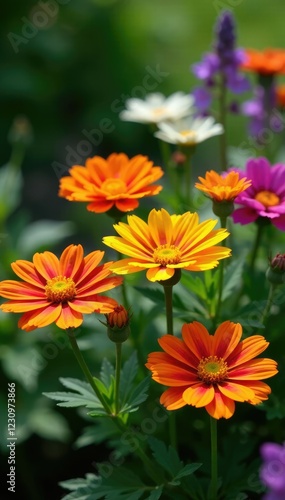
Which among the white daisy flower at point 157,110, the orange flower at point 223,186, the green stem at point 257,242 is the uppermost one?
the white daisy flower at point 157,110

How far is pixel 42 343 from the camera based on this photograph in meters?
1.91

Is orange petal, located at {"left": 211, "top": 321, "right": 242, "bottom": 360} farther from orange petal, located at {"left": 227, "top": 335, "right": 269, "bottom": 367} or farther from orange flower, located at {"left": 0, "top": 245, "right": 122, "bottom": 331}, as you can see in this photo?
orange flower, located at {"left": 0, "top": 245, "right": 122, "bottom": 331}

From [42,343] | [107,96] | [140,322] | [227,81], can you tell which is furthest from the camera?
[107,96]

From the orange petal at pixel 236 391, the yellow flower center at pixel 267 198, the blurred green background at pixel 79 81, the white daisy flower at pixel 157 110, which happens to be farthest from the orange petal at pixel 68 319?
the blurred green background at pixel 79 81

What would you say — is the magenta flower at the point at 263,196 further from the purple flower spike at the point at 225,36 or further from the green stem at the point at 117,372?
the purple flower spike at the point at 225,36

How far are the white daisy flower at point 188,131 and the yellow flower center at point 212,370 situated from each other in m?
0.61

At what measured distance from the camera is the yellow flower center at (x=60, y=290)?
3.49 ft

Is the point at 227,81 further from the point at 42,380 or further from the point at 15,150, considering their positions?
the point at 15,150

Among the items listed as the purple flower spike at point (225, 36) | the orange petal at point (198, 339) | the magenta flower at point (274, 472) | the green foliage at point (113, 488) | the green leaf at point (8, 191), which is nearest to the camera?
the magenta flower at point (274, 472)

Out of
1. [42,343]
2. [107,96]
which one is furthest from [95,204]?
[107,96]

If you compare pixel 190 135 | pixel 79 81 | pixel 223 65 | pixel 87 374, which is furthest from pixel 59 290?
pixel 79 81

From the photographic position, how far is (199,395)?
3.22ft

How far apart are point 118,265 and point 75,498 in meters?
0.40

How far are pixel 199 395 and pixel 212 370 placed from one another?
0.18 feet
